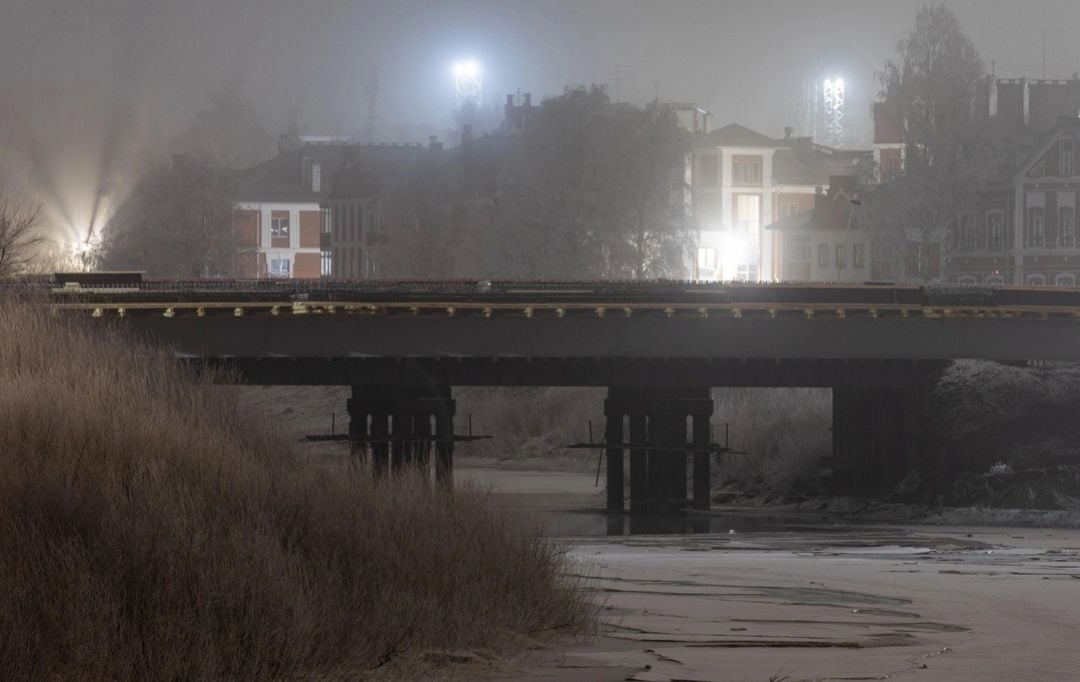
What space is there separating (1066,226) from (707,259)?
5358 cm

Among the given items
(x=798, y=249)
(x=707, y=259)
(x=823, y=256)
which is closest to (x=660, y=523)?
(x=823, y=256)

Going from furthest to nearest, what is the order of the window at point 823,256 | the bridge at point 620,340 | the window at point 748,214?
the window at point 748,214 < the window at point 823,256 < the bridge at point 620,340

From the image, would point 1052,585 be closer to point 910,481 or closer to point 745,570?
point 745,570

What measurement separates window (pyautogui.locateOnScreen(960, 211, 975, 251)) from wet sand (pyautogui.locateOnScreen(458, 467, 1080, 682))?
7041 centimetres

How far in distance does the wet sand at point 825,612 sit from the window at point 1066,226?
67.1 meters

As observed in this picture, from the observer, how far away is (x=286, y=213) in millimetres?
183125

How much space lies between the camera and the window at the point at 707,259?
169m

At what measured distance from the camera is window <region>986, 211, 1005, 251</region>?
121625 mm

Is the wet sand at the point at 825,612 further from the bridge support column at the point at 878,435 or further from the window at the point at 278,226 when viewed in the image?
the window at the point at 278,226

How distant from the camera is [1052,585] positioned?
37781 millimetres

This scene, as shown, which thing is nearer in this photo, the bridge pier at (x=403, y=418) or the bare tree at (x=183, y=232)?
the bridge pier at (x=403, y=418)

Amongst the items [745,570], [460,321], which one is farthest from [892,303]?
[745,570]

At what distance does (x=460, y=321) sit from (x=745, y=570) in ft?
110

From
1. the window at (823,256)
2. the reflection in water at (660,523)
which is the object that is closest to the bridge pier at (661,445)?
the reflection in water at (660,523)
